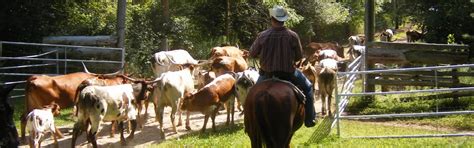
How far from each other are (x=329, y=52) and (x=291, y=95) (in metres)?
10.1

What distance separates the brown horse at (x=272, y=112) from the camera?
686 centimetres

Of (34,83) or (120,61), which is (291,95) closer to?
(34,83)

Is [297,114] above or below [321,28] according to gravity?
below

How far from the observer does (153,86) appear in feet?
41.3

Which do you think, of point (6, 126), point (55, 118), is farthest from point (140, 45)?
point (6, 126)

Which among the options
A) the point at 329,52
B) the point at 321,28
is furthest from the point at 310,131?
the point at 321,28


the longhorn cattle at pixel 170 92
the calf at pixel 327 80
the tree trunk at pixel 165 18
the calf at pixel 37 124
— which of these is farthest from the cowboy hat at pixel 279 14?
the tree trunk at pixel 165 18

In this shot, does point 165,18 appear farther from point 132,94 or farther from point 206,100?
point 132,94

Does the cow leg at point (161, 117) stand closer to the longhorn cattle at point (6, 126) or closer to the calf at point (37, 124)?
the calf at point (37, 124)

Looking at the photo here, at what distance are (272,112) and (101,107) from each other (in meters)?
4.34

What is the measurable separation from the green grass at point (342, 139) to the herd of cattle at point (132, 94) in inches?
28.0

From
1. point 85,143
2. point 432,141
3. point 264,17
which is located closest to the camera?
point 432,141

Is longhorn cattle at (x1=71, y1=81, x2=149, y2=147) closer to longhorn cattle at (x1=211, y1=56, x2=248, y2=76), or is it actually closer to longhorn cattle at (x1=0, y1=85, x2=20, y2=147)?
longhorn cattle at (x1=211, y1=56, x2=248, y2=76)

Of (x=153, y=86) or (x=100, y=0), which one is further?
(x=100, y=0)
